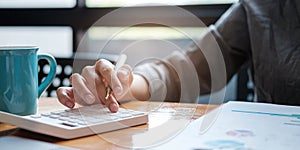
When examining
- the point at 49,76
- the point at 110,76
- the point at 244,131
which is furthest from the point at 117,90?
the point at 244,131

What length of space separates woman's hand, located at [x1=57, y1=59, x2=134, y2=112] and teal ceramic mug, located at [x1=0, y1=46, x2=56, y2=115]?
0.27 feet

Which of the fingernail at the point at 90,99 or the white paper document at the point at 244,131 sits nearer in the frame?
the white paper document at the point at 244,131

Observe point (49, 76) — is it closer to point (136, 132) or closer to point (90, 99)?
point (90, 99)

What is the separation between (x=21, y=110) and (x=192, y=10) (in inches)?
44.8

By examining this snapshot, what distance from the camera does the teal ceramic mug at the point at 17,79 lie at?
67cm

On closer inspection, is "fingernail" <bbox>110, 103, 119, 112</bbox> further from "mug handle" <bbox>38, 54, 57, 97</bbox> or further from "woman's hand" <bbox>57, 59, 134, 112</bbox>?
"mug handle" <bbox>38, 54, 57, 97</bbox>

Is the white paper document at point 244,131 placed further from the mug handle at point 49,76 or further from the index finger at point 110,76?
the mug handle at point 49,76

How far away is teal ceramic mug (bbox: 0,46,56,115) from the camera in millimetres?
670

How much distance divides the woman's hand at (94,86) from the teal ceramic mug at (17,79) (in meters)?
0.08

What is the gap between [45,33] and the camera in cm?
203

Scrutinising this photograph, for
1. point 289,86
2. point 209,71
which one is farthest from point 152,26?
point 289,86

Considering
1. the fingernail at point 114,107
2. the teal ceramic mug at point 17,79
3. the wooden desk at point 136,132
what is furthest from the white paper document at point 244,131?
the teal ceramic mug at point 17,79

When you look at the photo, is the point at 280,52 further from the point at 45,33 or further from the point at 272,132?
the point at 45,33

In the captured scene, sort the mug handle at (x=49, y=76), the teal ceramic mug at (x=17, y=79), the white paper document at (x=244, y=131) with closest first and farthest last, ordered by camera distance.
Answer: the white paper document at (x=244, y=131)
the teal ceramic mug at (x=17, y=79)
the mug handle at (x=49, y=76)
